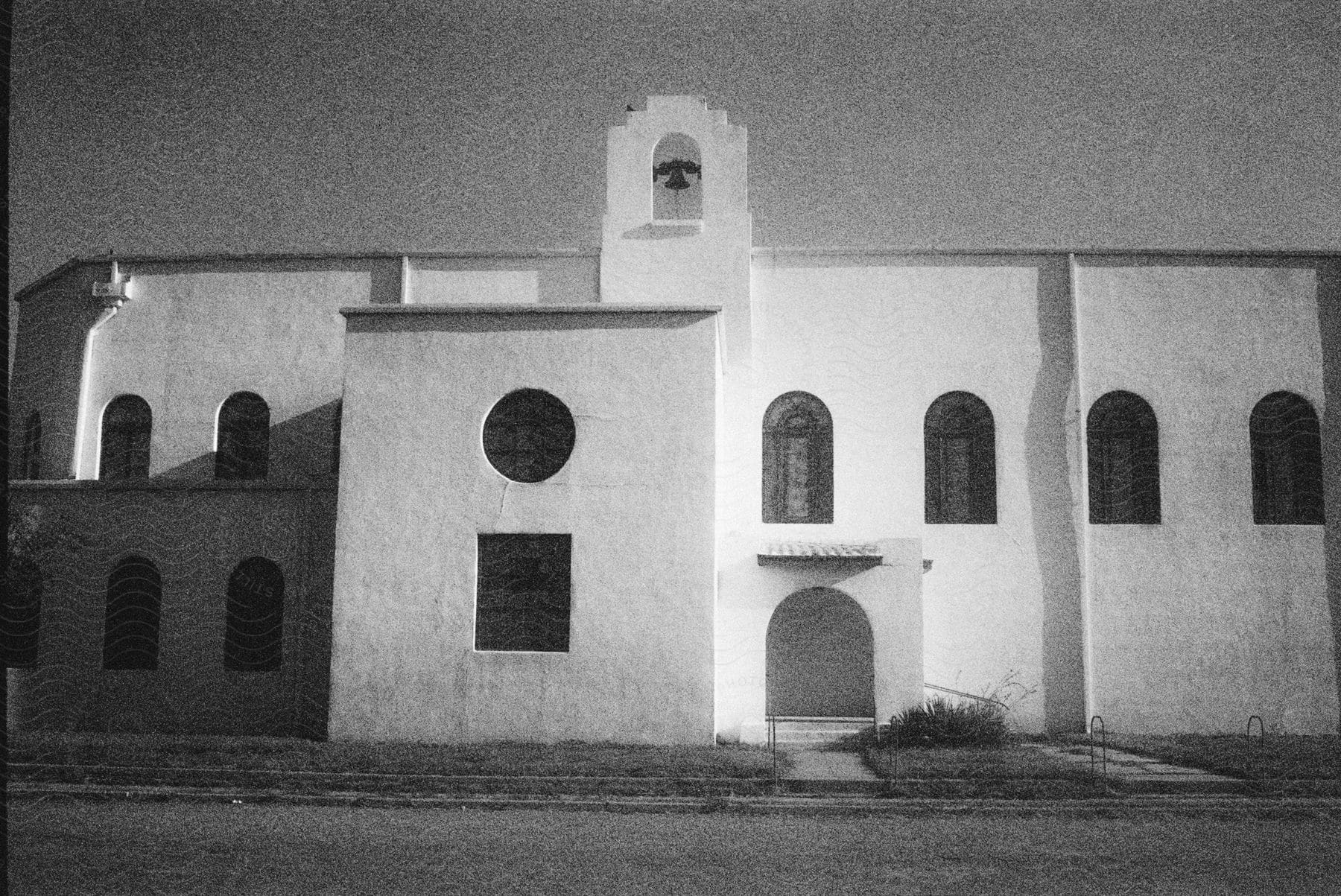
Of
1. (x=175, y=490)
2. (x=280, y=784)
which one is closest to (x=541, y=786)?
(x=280, y=784)

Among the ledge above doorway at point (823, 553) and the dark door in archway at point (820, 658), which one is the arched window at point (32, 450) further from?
the dark door in archway at point (820, 658)

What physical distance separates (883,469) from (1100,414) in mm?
4088

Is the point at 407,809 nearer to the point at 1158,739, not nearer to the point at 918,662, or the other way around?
the point at 918,662

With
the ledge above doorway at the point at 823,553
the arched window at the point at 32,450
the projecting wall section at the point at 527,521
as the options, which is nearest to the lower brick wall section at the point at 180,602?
the arched window at the point at 32,450

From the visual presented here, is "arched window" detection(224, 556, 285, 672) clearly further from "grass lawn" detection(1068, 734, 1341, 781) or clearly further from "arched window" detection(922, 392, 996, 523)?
"grass lawn" detection(1068, 734, 1341, 781)

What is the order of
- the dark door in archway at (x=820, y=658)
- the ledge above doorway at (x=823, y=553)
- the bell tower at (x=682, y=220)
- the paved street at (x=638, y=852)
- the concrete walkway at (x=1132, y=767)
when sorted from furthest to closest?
1. the bell tower at (x=682, y=220)
2. the dark door in archway at (x=820, y=658)
3. the ledge above doorway at (x=823, y=553)
4. the concrete walkway at (x=1132, y=767)
5. the paved street at (x=638, y=852)

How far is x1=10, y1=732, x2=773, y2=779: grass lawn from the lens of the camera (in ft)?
44.2

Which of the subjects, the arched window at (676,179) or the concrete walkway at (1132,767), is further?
the arched window at (676,179)

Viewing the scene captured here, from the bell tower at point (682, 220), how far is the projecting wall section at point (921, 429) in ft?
1.98

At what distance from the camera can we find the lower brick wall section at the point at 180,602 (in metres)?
18.6

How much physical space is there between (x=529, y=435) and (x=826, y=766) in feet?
22.4

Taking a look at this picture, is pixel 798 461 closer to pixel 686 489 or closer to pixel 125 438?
pixel 686 489

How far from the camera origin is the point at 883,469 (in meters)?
19.6

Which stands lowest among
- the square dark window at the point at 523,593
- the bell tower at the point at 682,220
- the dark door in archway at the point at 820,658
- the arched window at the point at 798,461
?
the dark door in archway at the point at 820,658
